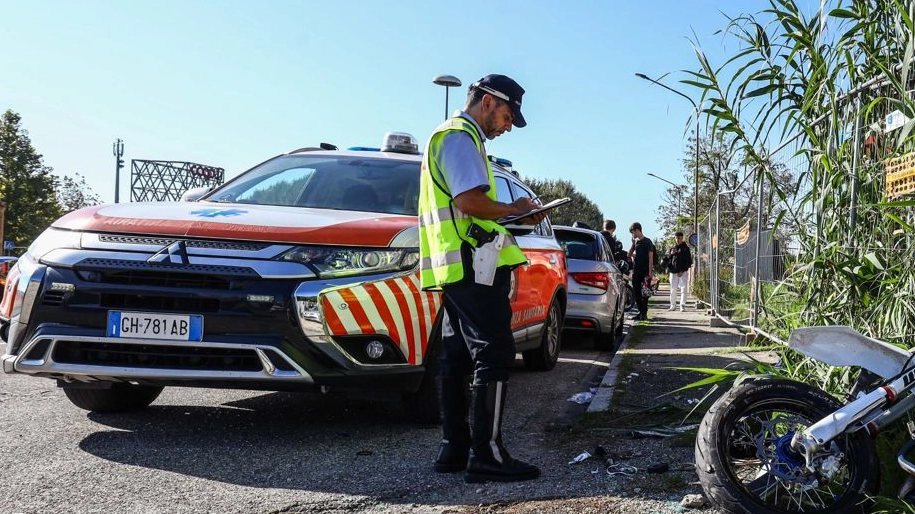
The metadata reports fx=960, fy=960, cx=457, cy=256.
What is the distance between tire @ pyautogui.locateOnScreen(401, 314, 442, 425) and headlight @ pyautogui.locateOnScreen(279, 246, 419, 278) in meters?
0.47

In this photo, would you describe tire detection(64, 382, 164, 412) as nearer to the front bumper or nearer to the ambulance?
the ambulance

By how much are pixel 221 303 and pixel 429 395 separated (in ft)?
4.45

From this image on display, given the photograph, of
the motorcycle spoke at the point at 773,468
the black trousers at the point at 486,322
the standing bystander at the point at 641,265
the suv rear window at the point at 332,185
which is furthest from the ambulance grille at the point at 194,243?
the standing bystander at the point at 641,265

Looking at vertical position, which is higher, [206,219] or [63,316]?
[206,219]

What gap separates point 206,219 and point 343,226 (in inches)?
28.2

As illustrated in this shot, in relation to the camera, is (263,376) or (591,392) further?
(591,392)

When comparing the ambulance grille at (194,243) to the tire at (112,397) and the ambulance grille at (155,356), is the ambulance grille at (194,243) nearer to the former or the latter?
the ambulance grille at (155,356)

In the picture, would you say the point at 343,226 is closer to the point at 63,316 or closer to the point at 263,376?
the point at 263,376

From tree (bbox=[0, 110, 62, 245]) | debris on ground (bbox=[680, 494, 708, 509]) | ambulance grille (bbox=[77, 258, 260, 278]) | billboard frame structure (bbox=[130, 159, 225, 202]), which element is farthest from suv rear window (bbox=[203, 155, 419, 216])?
billboard frame structure (bbox=[130, 159, 225, 202])

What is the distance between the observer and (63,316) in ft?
15.6

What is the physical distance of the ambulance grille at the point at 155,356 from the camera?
15.6ft

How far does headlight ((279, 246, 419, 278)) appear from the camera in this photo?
4.82 m

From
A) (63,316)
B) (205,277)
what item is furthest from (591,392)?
(63,316)

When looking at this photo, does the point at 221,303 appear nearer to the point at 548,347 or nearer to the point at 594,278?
the point at 548,347
